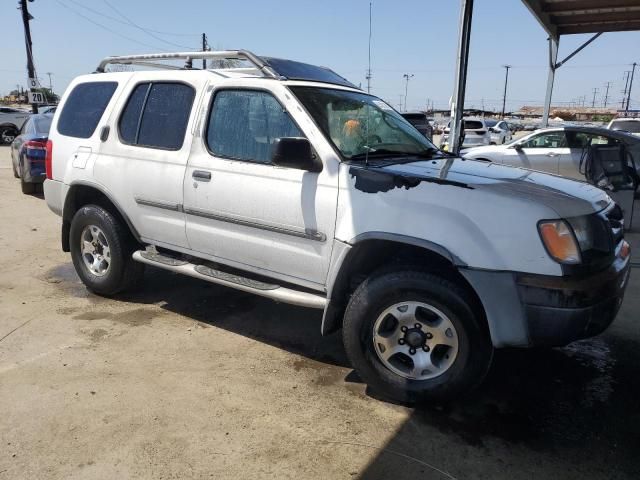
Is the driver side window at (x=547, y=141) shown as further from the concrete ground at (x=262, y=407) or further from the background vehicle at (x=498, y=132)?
the background vehicle at (x=498, y=132)

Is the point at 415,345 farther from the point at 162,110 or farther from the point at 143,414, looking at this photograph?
the point at 162,110

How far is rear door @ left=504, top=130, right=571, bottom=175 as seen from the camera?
10.1m

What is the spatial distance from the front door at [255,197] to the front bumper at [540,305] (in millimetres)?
1026

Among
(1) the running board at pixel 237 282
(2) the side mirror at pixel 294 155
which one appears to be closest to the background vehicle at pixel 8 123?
(1) the running board at pixel 237 282

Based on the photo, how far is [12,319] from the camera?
4340mm

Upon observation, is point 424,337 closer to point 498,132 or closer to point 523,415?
point 523,415

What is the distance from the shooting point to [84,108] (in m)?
4.73

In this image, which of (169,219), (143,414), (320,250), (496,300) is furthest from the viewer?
(169,219)

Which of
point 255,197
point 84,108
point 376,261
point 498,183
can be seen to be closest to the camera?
point 498,183

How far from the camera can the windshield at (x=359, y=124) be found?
3475 mm

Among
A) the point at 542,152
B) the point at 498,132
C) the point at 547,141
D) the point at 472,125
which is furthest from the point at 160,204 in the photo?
the point at 498,132

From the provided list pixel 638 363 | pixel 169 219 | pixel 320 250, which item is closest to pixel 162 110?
pixel 169 219

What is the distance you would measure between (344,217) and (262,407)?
124 cm

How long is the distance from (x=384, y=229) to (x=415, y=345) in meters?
0.72
